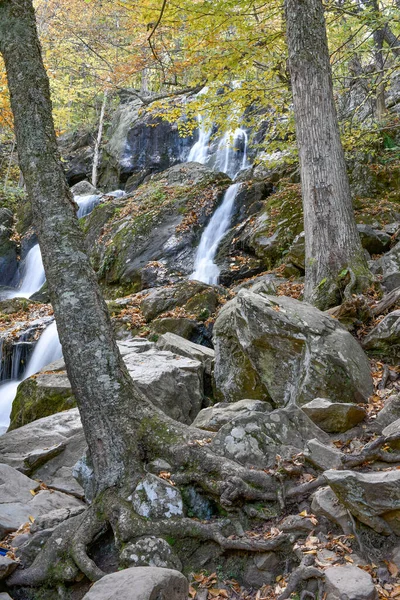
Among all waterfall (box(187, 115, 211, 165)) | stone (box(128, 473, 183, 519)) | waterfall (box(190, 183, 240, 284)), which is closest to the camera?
stone (box(128, 473, 183, 519))

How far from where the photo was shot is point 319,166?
6461 millimetres

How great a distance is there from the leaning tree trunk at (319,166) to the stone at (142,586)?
4316 mm

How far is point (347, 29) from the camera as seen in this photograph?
902 centimetres

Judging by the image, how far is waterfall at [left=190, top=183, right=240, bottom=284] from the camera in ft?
37.2

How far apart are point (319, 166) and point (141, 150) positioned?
54.0ft

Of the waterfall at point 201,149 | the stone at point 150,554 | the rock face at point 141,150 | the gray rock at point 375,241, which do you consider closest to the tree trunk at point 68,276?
the stone at point 150,554

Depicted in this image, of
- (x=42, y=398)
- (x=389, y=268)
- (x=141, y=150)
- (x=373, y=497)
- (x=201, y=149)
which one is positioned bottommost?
(x=42, y=398)

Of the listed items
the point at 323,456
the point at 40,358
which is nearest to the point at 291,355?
the point at 323,456

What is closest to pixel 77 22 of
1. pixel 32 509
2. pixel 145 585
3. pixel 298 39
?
pixel 298 39

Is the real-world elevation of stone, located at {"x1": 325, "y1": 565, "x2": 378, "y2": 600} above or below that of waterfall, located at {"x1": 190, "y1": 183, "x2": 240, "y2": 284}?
below

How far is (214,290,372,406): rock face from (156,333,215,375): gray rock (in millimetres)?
1410

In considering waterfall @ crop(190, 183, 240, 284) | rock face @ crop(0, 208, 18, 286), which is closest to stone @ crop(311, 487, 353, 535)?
waterfall @ crop(190, 183, 240, 284)

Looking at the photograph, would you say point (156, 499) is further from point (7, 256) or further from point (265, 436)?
point (7, 256)

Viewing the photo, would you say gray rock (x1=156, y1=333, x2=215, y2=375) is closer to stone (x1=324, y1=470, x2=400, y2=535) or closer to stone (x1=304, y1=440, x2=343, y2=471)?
stone (x1=304, y1=440, x2=343, y2=471)
